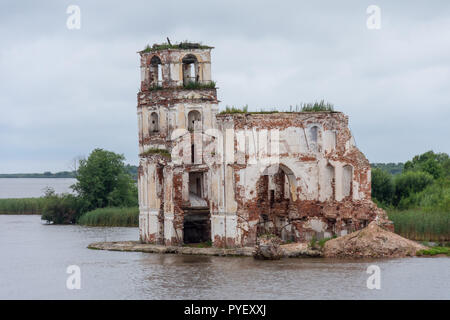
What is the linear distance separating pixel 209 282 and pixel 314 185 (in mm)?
10000

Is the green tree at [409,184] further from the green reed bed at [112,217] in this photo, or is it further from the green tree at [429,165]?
the green reed bed at [112,217]

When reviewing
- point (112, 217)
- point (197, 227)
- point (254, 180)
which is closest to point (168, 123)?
point (197, 227)

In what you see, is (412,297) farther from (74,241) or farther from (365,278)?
(74,241)

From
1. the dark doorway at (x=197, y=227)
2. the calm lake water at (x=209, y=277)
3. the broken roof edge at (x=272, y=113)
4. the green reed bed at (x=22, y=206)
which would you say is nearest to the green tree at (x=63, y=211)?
the green reed bed at (x=22, y=206)

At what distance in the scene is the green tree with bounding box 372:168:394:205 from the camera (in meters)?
56.6

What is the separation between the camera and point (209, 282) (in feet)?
118

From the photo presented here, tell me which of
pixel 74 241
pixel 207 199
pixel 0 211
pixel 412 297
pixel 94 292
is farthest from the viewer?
pixel 0 211

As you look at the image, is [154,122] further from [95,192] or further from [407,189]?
[95,192]

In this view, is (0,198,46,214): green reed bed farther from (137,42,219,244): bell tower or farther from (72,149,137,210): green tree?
(137,42,219,244): bell tower

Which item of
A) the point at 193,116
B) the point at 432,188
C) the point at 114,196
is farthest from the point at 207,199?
the point at 114,196

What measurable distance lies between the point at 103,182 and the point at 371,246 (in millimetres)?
34842

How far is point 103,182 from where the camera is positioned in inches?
2852

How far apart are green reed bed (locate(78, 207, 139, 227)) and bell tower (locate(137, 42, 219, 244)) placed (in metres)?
16.8

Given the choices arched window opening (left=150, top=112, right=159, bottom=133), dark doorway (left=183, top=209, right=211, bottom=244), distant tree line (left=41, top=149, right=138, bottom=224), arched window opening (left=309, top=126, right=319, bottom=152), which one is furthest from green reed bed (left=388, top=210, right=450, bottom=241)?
distant tree line (left=41, top=149, right=138, bottom=224)
